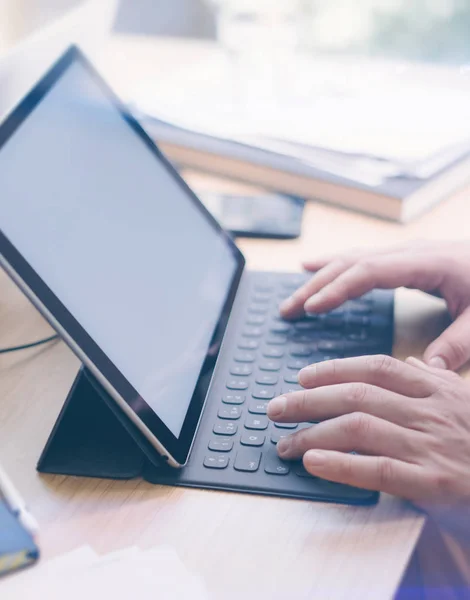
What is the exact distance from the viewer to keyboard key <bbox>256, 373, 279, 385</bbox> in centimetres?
58

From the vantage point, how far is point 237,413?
542 millimetres

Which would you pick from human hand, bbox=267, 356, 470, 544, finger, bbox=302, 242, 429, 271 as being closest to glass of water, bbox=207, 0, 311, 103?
finger, bbox=302, 242, 429, 271

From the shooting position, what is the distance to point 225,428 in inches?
20.8

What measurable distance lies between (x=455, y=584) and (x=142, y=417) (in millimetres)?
354

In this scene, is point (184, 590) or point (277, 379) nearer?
point (184, 590)

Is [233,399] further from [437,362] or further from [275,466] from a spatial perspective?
[437,362]

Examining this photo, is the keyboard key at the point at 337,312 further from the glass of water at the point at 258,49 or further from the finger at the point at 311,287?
the glass of water at the point at 258,49

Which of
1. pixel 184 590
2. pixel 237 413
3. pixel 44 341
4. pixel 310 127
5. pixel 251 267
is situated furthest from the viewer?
pixel 310 127

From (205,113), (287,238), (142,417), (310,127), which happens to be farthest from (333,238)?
(142,417)

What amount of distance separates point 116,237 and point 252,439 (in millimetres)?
203

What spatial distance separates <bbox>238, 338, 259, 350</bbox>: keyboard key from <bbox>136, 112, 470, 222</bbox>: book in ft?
0.97

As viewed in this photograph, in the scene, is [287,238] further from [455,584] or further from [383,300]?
[455,584]

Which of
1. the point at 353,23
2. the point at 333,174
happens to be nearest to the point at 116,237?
the point at 333,174

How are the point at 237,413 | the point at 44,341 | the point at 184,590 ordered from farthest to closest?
the point at 44,341 < the point at 237,413 < the point at 184,590
